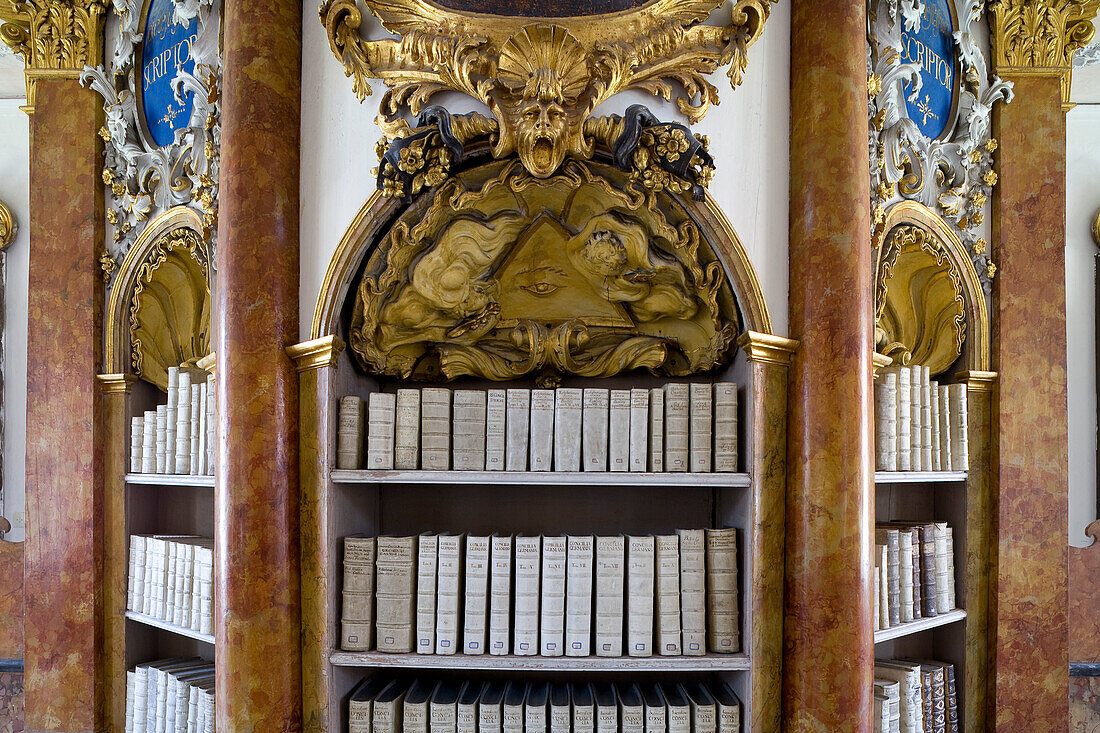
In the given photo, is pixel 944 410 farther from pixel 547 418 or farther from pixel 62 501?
pixel 62 501

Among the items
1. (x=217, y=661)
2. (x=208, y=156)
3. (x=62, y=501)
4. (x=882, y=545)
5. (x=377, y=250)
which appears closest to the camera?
(x=217, y=661)

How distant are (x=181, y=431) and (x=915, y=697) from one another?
2.95 m

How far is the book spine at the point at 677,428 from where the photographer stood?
103 inches

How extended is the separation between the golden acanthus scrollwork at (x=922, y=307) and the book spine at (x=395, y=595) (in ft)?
6.40

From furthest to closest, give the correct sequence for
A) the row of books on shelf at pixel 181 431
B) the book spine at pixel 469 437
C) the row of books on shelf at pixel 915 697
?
the row of books on shelf at pixel 181 431 → the row of books on shelf at pixel 915 697 → the book spine at pixel 469 437

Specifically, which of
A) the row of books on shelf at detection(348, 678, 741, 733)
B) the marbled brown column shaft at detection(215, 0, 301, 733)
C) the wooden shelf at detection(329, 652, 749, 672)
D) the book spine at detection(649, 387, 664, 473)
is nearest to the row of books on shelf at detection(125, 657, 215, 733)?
the marbled brown column shaft at detection(215, 0, 301, 733)

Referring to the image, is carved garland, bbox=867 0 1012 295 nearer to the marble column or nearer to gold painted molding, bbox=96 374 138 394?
the marble column

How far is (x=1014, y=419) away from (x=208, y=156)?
3.29 meters

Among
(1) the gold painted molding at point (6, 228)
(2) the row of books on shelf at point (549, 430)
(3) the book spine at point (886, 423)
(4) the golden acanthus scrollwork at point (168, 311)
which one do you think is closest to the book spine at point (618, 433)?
(2) the row of books on shelf at point (549, 430)

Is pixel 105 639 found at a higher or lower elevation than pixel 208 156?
lower

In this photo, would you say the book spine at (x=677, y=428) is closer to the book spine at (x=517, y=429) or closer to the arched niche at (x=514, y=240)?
the arched niche at (x=514, y=240)

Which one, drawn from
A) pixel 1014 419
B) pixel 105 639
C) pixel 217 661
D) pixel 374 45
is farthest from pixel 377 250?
pixel 1014 419

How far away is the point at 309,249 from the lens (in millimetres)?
2635

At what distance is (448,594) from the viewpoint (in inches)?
102
